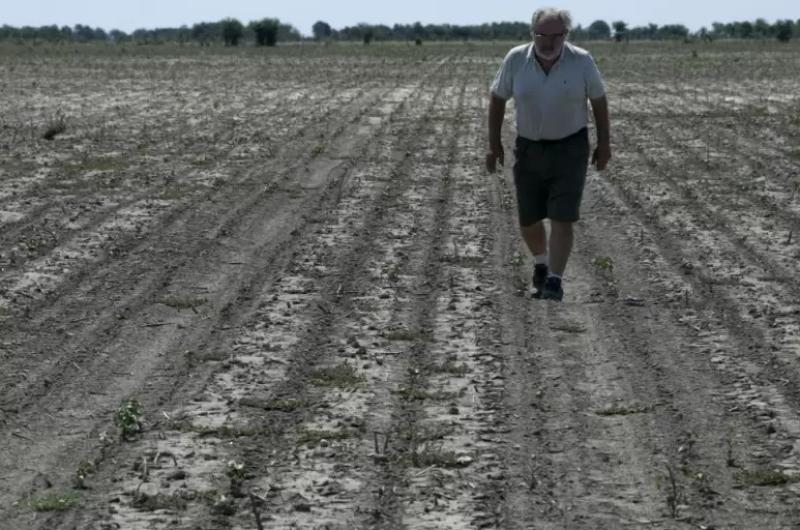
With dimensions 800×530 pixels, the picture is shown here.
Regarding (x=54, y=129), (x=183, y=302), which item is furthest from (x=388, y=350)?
(x=54, y=129)

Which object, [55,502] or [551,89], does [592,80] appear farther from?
[55,502]

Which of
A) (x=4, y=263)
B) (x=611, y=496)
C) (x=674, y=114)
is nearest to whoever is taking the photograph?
(x=611, y=496)

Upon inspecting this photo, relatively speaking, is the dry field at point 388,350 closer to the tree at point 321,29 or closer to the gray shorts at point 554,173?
the gray shorts at point 554,173

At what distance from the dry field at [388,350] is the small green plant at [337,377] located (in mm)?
14

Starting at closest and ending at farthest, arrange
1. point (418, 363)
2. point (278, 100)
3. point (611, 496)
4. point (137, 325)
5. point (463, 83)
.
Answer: point (611, 496) → point (418, 363) → point (137, 325) → point (278, 100) → point (463, 83)

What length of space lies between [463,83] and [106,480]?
32.2 m

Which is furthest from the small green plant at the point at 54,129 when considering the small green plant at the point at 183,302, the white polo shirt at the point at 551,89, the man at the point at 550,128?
the white polo shirt at the point at 551,89

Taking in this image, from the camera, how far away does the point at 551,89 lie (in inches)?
310

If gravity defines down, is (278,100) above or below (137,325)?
below

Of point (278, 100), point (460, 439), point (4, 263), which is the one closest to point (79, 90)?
point (278, 100)

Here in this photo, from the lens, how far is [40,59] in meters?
60.1

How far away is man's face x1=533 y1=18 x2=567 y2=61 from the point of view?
7695mm

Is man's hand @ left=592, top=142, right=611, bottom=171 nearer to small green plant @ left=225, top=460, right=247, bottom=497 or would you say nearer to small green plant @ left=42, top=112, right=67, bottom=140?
small green plant @ left=225, top=460, right=247, bottom=497

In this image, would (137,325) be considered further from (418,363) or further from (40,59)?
(40,59)
